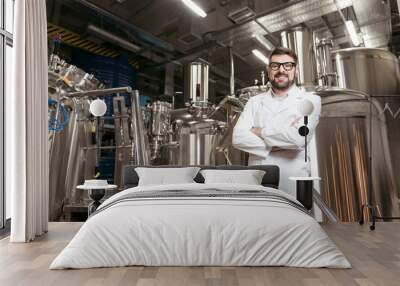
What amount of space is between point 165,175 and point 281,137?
1.39 m

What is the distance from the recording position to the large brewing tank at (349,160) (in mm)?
4445

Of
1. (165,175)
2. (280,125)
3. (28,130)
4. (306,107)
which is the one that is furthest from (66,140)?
(306,107)

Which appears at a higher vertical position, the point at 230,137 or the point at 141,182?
the point at 230,137

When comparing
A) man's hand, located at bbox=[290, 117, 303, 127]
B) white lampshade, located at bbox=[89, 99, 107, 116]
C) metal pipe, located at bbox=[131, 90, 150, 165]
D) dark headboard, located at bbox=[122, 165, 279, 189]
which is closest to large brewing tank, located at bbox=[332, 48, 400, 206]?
man's hand, located at bbox=[290, 117, 303, 127]

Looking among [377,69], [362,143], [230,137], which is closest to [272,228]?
[230,137]

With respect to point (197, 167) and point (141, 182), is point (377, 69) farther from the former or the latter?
point (141, 182)

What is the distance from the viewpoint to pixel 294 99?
436cm

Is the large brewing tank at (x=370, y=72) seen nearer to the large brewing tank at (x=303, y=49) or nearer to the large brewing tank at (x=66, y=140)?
the large brewing tank at (x=303, y=49)

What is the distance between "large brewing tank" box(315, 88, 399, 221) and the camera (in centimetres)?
445

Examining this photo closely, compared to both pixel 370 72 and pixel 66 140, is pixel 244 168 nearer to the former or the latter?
pixel 66 140

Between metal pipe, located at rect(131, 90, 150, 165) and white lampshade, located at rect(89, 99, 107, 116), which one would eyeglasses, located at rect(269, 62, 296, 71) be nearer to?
metal pipe, located at rect(131, 90, 150, 165)

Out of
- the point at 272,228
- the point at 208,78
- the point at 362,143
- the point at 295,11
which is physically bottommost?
the point at 272,228

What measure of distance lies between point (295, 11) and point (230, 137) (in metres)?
2.14

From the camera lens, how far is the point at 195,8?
17.6 ft
